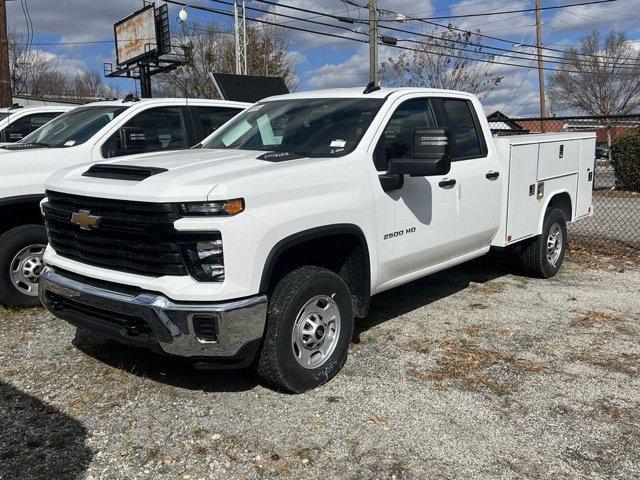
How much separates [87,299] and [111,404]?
0.71 metres

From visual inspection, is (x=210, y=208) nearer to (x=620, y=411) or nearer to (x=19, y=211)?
(x=620, y=411)

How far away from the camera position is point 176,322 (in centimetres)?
341

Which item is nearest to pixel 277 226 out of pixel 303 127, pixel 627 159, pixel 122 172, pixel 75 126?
pixel 122 172

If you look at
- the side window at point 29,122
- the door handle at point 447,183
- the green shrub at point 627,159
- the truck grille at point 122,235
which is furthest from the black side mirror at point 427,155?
the green shrub at point 627,159

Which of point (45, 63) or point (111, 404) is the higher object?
point (45, 63)

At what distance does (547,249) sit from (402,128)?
3.00m

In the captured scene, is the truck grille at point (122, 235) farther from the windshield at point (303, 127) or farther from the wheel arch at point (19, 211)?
the wheel arch at point (19, 211)

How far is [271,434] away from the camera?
356 centimetres

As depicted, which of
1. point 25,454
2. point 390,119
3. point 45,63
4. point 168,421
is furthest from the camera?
point 45,63

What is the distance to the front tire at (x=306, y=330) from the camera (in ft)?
12.3

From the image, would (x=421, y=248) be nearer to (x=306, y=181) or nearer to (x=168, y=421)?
(x=306, y=181)

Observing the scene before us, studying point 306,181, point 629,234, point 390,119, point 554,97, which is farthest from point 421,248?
point 554,97

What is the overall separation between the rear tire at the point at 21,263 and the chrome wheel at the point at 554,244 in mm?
5244

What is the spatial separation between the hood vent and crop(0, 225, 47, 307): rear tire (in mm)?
1878
